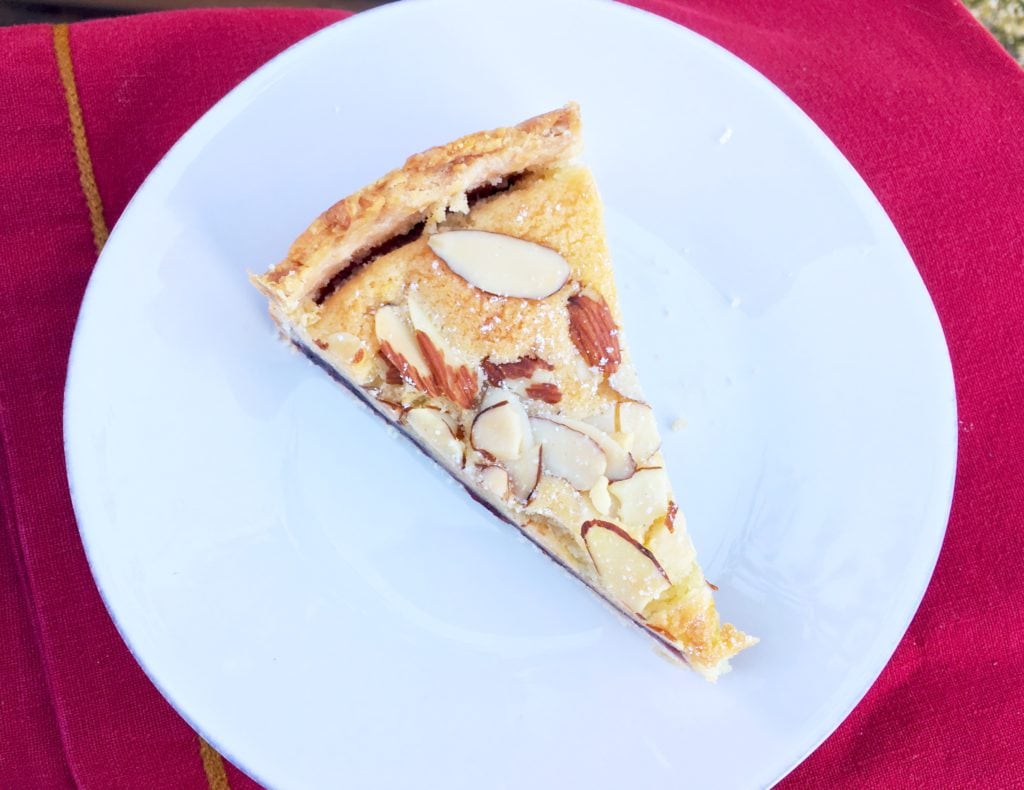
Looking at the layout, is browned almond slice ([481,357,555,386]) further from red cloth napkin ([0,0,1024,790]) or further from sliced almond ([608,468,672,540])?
red cloth napkin ([0,0,1024,790])

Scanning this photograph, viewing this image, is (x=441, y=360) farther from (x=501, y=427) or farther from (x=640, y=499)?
(x=640, y=499)

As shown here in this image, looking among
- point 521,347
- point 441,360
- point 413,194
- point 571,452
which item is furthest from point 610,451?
point 413,194

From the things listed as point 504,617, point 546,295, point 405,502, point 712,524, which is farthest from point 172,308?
point 712,524

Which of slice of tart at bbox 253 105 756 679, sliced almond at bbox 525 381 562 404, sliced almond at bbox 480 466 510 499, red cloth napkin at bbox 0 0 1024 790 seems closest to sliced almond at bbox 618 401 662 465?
slice of tart at bbox 253 105 756 679

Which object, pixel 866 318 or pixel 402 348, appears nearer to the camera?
pixel 402 348

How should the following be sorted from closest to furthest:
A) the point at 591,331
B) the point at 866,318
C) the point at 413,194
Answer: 1. the point at 413,194
2. the point at 591,331
3. the point at 866,318
